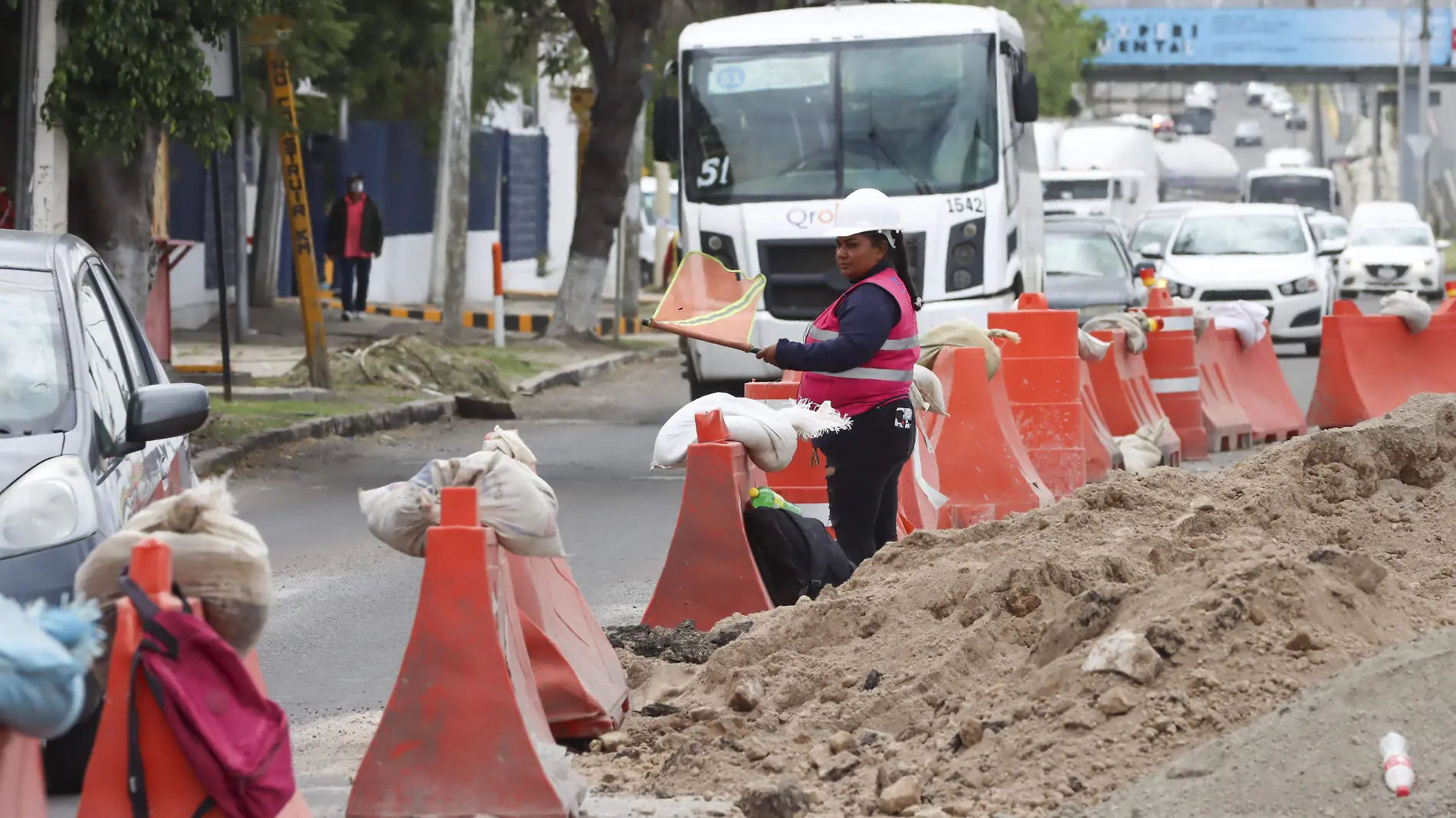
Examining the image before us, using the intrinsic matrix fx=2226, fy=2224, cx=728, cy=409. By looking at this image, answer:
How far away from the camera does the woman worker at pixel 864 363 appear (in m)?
8.09

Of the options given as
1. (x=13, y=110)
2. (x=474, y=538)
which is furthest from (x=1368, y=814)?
(x=13, y=110)

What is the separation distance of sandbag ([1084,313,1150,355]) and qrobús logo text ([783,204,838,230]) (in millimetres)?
2840

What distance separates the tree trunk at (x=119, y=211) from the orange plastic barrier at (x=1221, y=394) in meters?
7.44

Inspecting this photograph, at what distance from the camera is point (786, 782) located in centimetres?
546

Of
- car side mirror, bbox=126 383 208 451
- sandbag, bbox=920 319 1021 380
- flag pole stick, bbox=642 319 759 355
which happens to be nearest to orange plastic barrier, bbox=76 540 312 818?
car side mirror, bbox=126 383 208 451

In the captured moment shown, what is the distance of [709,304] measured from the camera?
9094 millimetres

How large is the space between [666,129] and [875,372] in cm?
1044

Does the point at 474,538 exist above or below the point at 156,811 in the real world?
above

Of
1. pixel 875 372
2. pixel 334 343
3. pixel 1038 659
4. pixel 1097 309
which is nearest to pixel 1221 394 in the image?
pixel 1097 309

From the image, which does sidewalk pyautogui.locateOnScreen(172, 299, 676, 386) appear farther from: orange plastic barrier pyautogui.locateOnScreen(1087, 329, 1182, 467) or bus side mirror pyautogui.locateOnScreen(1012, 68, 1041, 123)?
orange plastic barrier pyautogui.locateOnScreen(1087, 329, 1182, 467)

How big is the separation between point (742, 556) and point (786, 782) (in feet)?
8.04

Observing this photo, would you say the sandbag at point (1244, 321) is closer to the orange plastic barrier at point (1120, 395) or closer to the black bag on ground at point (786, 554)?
the orange plastic barrier at point (1120, 395)

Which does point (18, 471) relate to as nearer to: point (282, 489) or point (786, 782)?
point (786, 782)

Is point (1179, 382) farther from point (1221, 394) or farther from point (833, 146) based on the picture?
point (833, 146)
